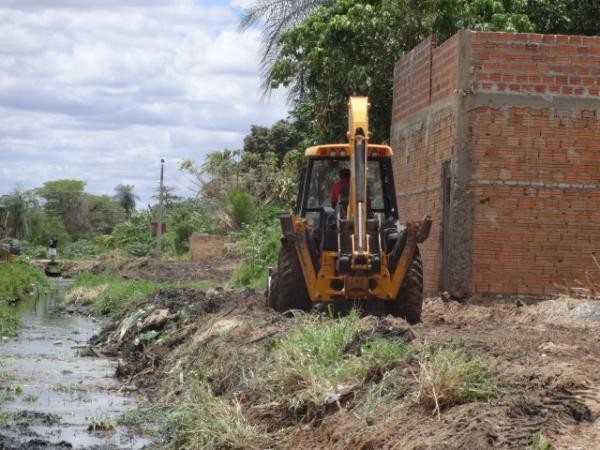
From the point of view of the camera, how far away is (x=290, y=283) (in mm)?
14391

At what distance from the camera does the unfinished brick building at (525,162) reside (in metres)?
17.0

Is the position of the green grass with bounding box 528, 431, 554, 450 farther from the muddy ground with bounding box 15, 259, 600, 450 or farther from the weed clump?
the weed clump

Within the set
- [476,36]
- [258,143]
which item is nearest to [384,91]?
[476,36]

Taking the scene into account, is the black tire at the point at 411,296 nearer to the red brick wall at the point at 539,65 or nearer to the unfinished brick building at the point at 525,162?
the unfinished brick building at the point at 525,162

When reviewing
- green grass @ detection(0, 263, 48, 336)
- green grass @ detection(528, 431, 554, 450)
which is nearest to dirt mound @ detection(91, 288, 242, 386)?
green grass @ detection(0, 263, 48, 336)

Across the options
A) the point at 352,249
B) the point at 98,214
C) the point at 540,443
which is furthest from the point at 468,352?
the point at 98,214

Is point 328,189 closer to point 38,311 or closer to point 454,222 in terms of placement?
point 454,222

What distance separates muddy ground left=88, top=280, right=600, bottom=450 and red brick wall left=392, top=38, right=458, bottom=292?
1.99 meters

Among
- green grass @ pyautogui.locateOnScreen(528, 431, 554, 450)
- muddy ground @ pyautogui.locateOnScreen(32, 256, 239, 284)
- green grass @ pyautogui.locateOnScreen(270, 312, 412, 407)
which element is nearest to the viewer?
green grass @ pyautogui.locateOnScreen(528, 431, 554, 450)

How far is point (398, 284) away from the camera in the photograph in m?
14.0

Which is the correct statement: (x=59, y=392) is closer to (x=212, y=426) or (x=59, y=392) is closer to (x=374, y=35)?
(x=212, y=426)

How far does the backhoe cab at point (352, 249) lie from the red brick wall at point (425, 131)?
3.65 m

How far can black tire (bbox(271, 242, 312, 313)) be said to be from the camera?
47.1 ft

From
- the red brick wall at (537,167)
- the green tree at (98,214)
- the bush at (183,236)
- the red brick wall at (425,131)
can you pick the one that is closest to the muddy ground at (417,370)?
the red brick wall at (537,167)
